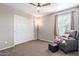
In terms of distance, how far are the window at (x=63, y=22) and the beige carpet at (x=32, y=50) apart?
16.4 inches

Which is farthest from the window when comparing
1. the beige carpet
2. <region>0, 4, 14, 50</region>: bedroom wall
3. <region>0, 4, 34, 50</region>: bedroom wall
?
<region>0, 4, 14, 50</region>: bedroom wall

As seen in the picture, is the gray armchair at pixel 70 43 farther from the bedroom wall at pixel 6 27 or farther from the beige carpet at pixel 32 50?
the bedroom wall at pixel 6 27

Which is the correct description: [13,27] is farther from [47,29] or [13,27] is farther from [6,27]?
[47,29]

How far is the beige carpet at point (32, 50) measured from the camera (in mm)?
1688

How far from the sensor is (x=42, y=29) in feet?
6.32

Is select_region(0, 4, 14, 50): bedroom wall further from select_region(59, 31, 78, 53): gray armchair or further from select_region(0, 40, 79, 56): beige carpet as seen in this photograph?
select_region(59, 31, 78, 53): gray armchair

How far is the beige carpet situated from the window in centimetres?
42

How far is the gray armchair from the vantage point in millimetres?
1698

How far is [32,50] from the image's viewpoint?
1.76m

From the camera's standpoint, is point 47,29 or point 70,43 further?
point 47,29

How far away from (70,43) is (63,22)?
439mm

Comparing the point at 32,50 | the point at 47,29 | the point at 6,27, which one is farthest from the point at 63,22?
the point at 6,27

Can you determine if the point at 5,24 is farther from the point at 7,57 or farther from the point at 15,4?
the point at 7,57

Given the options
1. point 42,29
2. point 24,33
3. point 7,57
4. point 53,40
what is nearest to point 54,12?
point 42,29
